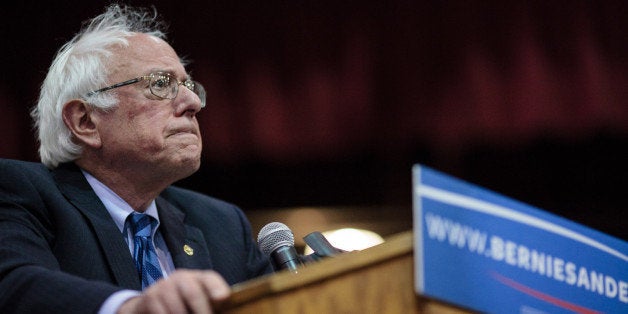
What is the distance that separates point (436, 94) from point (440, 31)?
0.28 m

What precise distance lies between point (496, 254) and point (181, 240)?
3.13ft

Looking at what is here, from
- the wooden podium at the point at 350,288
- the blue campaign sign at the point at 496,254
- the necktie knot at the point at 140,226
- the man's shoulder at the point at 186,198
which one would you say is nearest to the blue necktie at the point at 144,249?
the necktie knot at the point at 140,226

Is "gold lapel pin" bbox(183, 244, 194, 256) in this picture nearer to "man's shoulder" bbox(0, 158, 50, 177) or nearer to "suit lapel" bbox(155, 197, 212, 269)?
"suit lapel" bbox(155, 197, 212, 269)

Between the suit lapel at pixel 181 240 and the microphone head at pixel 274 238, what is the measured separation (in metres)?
0.29

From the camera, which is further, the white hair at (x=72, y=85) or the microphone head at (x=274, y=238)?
the white hair at (x=72, y=85)

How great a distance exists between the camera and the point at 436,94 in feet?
12.8

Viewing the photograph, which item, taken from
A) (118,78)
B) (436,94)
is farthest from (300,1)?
(118,78)

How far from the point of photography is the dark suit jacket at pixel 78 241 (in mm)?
1210

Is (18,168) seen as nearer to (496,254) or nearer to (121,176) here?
(121,176)

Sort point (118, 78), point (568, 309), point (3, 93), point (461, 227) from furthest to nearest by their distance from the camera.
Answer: point (3, 93) → point (118, 78) → point (568, 309) → point (461, 227)

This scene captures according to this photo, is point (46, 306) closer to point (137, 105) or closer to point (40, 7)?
point (137, 105)

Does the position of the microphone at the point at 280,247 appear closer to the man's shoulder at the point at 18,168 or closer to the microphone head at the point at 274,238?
the microphone head at the point at 274,238

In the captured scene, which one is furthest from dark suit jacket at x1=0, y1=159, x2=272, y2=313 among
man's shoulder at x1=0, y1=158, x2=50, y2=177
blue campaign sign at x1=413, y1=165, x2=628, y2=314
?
blue campaign sign at x1=413, y1=165, x2=628, y2=314

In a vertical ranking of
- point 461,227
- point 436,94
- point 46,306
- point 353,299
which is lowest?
point 46,306
